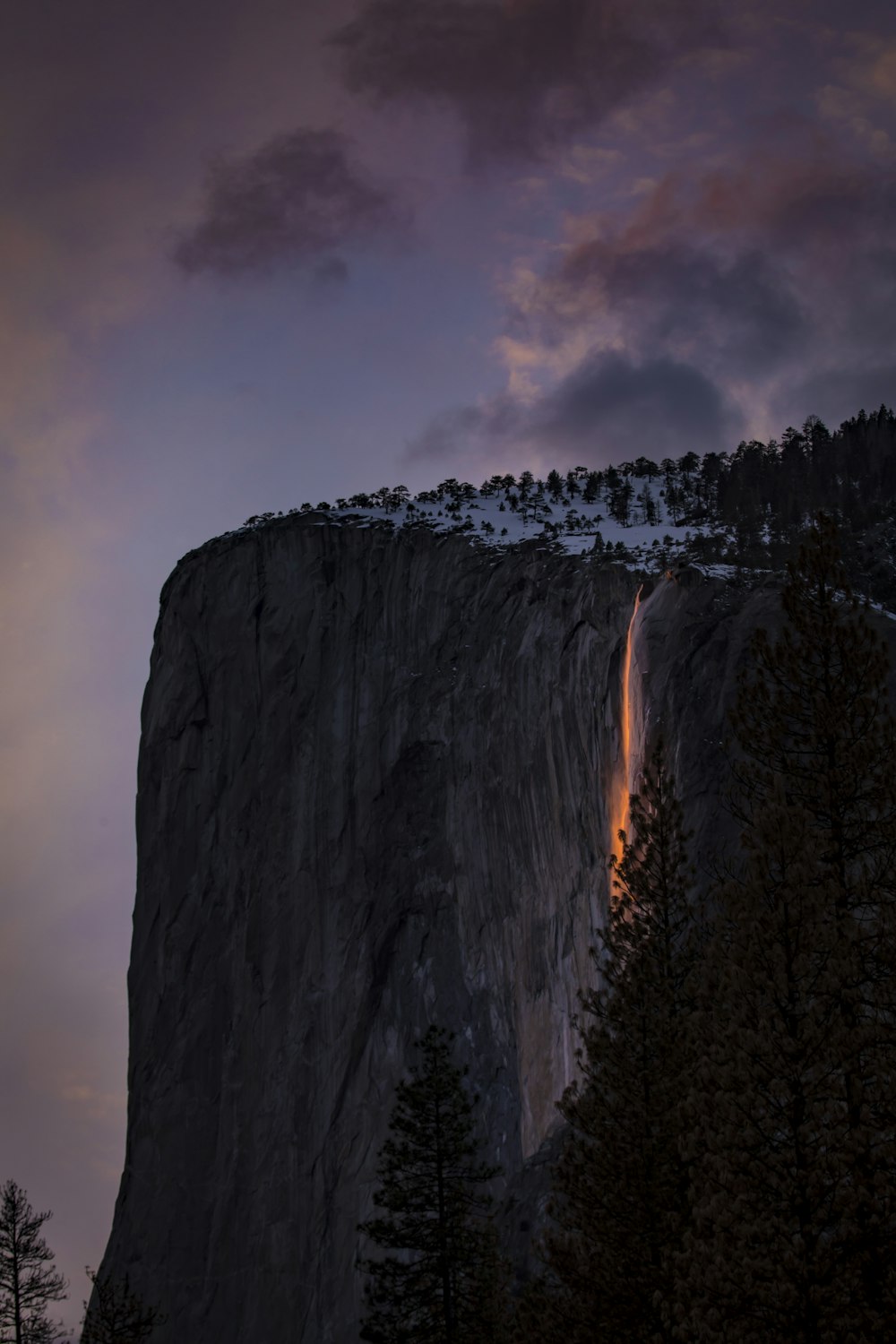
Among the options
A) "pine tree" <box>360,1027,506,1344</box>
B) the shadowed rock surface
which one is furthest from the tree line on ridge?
the shadowed rock surface

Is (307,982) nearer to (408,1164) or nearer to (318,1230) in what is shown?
(318,1230)

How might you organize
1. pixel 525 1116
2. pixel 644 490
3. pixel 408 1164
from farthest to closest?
pixel 644 490 → pixel 525 1116 → pixel 408 1164

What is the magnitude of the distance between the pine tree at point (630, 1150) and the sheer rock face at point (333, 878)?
25892mm

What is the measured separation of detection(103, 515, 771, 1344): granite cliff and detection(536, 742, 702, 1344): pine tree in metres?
18.2

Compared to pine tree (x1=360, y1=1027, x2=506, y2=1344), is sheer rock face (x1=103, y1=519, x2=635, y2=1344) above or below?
above

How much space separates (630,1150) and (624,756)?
1083 inches

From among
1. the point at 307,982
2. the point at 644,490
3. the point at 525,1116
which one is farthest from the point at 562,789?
the point at 644,490

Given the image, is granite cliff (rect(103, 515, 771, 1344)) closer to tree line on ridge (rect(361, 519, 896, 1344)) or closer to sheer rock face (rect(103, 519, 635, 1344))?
sheer rock face (rect(103, 519, 635, 1344))

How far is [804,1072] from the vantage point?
14828 mm

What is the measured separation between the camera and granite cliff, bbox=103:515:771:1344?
169 ft

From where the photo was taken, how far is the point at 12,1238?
36.4 m

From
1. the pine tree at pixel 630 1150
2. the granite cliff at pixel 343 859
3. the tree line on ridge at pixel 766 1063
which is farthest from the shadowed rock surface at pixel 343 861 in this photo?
the tree line on ridge at pixel 766 1063

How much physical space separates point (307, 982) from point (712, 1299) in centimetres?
5314

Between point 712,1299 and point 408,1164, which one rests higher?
point 408,1164
